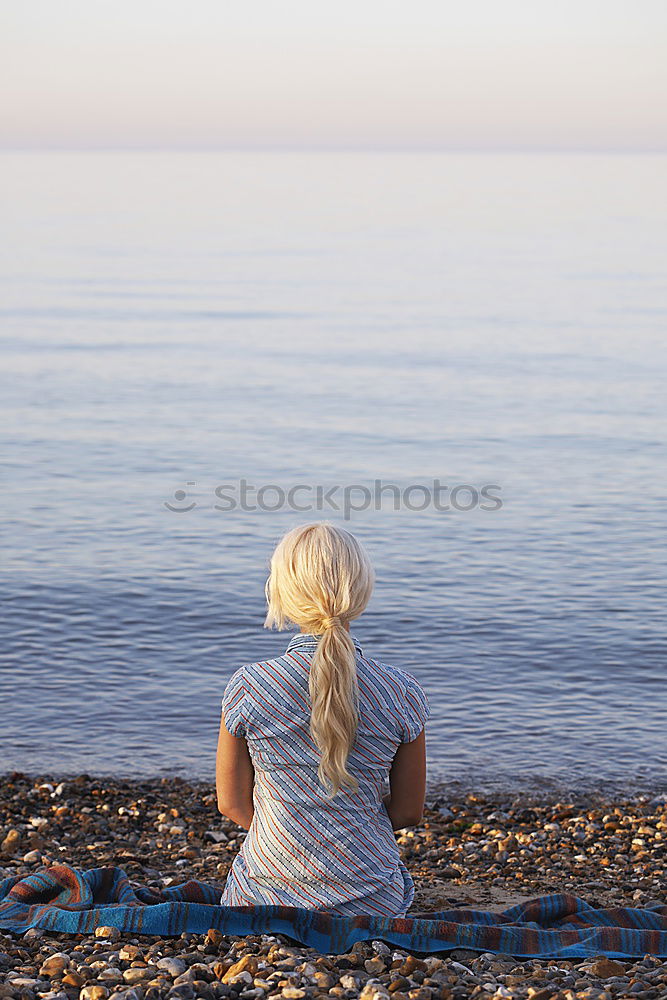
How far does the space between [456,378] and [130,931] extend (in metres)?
24.8

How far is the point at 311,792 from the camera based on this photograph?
479cm

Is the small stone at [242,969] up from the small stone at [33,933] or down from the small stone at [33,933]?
down

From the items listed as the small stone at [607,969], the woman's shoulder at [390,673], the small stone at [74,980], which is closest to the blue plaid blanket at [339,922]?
the small stone at [607,969]

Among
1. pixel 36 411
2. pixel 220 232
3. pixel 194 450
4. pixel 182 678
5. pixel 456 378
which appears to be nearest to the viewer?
pixel 182 678

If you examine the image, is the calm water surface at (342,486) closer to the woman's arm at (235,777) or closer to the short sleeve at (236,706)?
the woman's arm at (235,777)

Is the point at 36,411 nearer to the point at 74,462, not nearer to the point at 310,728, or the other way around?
the point at 74,462

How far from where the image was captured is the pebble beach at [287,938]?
421 cm

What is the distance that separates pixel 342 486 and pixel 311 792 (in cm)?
1482

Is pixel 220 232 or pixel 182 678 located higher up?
pixel 220 232

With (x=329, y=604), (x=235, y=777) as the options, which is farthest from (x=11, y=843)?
(x=329, y=604)

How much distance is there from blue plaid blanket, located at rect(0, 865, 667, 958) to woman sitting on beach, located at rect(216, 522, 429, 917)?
0.49 feet

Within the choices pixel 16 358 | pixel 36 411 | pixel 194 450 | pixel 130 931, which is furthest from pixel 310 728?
pixel 16 358

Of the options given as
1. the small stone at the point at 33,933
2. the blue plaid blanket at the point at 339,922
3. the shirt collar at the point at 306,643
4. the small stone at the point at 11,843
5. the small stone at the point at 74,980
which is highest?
the shirt collar at the point at 306,643

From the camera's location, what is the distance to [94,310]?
1496 inches
